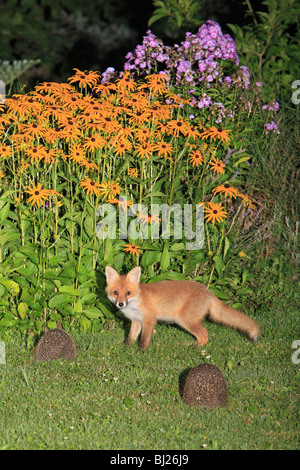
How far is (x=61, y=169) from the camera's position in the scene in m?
6.19

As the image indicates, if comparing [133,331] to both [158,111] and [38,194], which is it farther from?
[158,111]

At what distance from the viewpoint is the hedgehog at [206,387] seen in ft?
15.5

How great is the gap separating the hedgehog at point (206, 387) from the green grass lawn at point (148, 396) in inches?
2.7

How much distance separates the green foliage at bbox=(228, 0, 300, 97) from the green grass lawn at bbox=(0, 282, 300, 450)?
11.5ft

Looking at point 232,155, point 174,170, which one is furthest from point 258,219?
point 174,170

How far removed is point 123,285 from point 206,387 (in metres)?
1.25

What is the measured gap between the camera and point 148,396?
4.96 m

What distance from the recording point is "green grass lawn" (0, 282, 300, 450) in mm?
4344

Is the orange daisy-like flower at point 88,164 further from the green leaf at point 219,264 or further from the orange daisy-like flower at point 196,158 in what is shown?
the green leaf at point 219,264

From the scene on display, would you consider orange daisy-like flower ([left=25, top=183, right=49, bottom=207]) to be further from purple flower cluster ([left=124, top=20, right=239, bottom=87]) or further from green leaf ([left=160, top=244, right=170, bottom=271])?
purple flower cluster ([left=124, top=20, right=239, bottom=87])

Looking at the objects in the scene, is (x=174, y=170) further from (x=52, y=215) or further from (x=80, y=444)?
(x=80, y=444)

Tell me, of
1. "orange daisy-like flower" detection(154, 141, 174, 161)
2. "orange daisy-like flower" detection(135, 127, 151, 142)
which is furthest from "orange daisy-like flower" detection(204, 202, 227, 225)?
"orange daisy-like flower" detection(135, 127, 151, 142)

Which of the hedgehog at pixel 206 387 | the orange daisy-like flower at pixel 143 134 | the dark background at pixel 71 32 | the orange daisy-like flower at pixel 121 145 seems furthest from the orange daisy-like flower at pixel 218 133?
the dark background at pixel 71 32

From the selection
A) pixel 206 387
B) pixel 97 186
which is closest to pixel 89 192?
pixel 97 186
